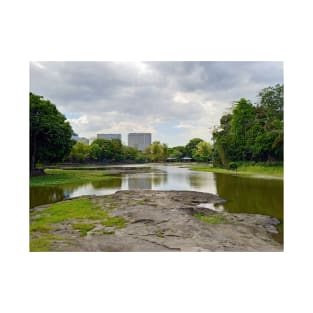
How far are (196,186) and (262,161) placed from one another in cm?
290

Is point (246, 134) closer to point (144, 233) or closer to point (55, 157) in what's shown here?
point (144, 233)

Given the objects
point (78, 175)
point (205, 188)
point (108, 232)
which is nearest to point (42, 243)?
point (108, 232)

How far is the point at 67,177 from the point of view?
33.8ft

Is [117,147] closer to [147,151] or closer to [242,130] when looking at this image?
[147,151]

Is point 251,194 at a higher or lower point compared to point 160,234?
higher

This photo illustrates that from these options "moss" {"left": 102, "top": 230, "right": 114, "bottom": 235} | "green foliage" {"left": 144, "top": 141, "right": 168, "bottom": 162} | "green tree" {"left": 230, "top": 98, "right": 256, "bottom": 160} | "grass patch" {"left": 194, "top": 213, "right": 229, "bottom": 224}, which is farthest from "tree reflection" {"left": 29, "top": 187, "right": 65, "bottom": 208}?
"green tree" {"left": 230, "top": 98, "right": 256, "bottom": 160}

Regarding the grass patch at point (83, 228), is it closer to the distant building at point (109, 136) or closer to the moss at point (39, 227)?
the moss at point (39, 227)

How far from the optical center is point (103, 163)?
11109 mm

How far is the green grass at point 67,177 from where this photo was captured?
9.00 metres

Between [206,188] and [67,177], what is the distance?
600 centimetres

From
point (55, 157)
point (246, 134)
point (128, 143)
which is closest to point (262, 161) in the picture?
point (246, 134)

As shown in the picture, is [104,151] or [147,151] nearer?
[147,151]

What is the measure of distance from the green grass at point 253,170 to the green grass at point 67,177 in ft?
13.3

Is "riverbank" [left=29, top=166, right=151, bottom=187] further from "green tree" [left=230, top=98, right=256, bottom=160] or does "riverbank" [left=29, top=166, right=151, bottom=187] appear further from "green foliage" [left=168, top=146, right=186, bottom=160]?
"green tree" [left=230, top=98, right=256, bottom=160]
